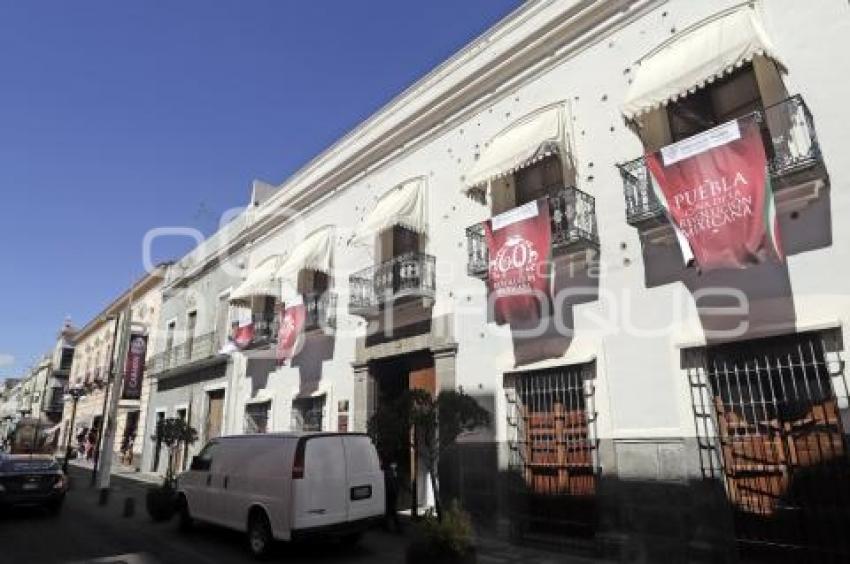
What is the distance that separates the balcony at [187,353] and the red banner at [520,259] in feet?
44.7

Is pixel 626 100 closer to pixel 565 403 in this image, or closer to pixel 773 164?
pixel 773 164

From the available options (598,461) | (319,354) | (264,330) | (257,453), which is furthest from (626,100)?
(264,330)

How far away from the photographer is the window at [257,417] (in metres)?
16.7

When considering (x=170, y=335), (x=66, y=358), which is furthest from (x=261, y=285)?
(x=66, y=358)

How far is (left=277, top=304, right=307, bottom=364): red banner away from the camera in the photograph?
14.8 m

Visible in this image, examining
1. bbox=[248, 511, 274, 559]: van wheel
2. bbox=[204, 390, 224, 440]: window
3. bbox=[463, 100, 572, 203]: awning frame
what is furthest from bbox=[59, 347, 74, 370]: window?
bbox=[463, 100, 572, 203]: awning frame

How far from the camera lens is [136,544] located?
368 inches

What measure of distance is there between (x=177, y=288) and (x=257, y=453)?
59.9 feet

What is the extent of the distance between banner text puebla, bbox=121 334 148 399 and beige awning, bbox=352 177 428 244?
628 inches

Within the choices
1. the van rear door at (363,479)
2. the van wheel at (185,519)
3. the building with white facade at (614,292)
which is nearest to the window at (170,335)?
the building with white facade at (614,292)

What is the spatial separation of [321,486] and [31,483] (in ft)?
28.4

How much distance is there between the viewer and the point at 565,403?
9.15 meters

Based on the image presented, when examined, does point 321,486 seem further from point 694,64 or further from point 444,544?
point 694,64

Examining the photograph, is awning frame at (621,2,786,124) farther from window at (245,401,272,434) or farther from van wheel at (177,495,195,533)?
window at (245,401,272,434)
